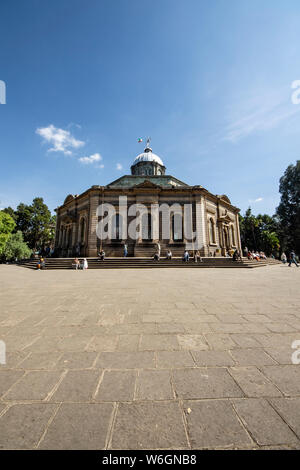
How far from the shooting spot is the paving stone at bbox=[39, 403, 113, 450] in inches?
49.9

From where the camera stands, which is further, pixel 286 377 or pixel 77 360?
pixel 77 360

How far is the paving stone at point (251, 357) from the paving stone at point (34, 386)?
6.77 ft

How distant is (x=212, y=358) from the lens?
234cm

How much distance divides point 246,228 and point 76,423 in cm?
4967

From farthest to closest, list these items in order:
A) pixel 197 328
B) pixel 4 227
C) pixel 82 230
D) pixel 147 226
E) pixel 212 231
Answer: pixel 4 227 < pixel 212 231 < pixel 82 230 < pixel 147 226 < pixel 197 328

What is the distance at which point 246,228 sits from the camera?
148 ft

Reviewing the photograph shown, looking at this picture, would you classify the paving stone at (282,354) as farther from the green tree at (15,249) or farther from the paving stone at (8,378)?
the green tree at (15,249)

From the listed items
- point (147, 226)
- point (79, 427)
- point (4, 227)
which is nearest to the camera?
point (79, 427)

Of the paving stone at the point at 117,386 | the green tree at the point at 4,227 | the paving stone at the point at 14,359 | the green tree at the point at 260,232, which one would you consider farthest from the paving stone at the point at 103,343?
the green tree at the point at 260,232

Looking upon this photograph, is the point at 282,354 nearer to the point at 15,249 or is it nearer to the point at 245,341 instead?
the point at 245,341

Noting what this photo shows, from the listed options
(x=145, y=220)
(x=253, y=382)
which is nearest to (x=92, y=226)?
(x=145, y=220)

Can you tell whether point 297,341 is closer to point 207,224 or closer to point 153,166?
point 207,224

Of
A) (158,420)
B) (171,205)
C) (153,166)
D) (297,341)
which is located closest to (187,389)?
(158,420)

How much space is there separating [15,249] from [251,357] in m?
37.6
